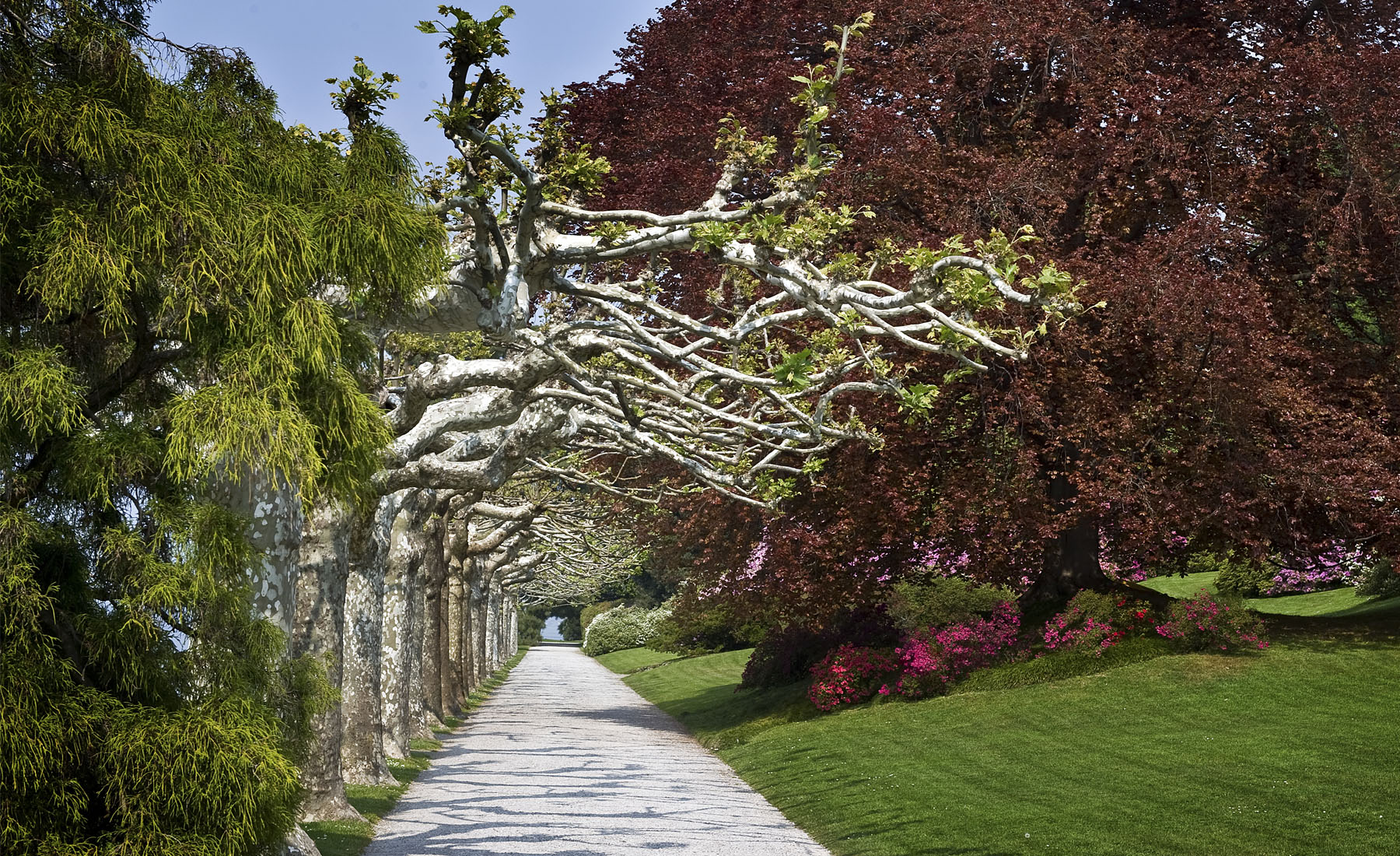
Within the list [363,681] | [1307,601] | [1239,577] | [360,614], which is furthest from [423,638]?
[1307,601]

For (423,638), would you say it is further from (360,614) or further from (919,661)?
(919,661)

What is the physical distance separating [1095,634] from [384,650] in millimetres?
11987

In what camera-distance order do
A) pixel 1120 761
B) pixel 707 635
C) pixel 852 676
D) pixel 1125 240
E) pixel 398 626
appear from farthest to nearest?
pixel 707 635 → pixel 852 676 → pixel 1125 240 → pixel 398 626 → pixel 1120 761

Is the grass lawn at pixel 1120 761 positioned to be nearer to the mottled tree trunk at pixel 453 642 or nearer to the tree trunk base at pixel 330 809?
the tree trunk base at pixel 330 809

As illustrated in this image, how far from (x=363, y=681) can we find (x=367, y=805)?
78.5 inches

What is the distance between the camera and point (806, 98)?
8703mm

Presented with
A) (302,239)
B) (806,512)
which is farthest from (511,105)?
(806,512)

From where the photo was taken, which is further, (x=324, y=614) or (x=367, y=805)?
(x=367, y=805)

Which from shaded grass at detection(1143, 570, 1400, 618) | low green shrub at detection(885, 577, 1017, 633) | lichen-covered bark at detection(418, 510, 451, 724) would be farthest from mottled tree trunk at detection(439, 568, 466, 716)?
shaded grass at detection(1143, 570, 1400, 618)

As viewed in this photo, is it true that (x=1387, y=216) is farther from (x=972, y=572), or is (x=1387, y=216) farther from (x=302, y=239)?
(x=302, y=239)

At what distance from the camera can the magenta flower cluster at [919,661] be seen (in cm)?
2177

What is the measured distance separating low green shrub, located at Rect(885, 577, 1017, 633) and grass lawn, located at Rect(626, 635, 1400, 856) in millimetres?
1985

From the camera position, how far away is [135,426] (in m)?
5.89

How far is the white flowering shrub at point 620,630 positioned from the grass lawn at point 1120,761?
48.6m
